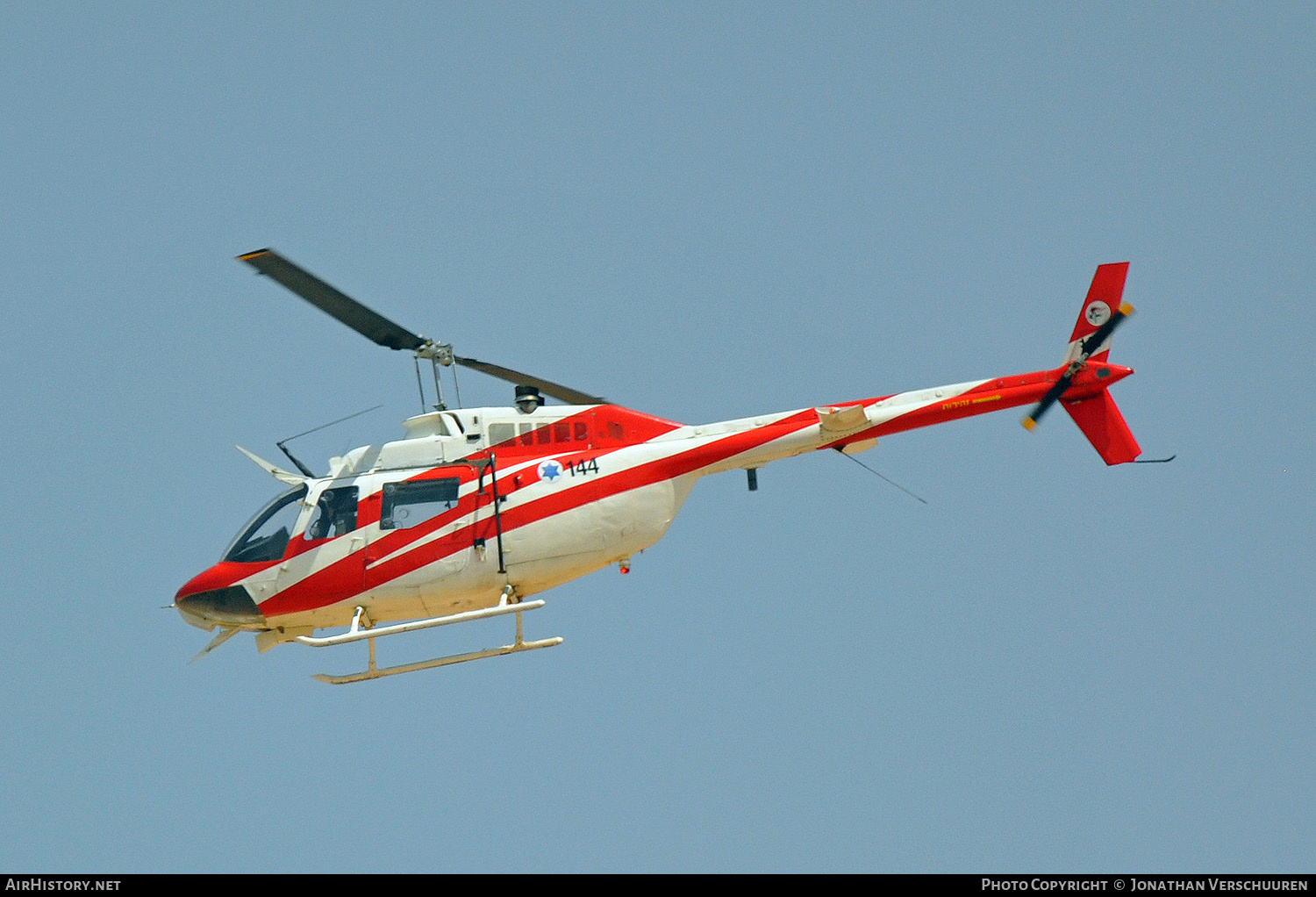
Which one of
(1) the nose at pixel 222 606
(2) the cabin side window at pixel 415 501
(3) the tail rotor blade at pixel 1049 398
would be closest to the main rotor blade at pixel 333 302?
(2) the cabin side window at pixel 415 501

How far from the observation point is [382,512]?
21.5m

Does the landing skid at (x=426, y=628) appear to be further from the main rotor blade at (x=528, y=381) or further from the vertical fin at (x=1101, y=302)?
the vertical fin at (x=1101, y=302)

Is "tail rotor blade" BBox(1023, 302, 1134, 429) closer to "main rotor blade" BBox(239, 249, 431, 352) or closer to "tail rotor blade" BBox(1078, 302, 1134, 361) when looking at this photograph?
"tail rotor blade" BBox(1078, 302, 1134, 361)

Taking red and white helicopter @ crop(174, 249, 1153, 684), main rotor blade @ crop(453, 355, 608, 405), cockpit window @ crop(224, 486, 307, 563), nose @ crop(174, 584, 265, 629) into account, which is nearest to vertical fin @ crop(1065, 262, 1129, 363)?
red and white helicopter @ crop(174, 249, 1153, 684)

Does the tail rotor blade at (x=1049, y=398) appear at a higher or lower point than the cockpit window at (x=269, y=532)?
higher

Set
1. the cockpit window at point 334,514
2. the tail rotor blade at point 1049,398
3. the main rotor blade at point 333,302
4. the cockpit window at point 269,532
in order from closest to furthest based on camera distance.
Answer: the main rotor blade at point 333,302
the tail rotor blade at point 1049,398
the cockpit window at point 334,514
the cockpit window at point 269,532

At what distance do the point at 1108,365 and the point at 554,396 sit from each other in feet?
19.9

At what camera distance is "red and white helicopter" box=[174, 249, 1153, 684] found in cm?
2136

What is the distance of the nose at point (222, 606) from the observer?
21.7 meters

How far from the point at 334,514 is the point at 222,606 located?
5.11ft

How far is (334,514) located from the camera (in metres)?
21.6

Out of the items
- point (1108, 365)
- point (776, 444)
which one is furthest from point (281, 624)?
point (1108, 365)

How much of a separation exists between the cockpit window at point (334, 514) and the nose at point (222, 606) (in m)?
0.97

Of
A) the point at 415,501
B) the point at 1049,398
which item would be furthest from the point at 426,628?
the point at 1049,398
